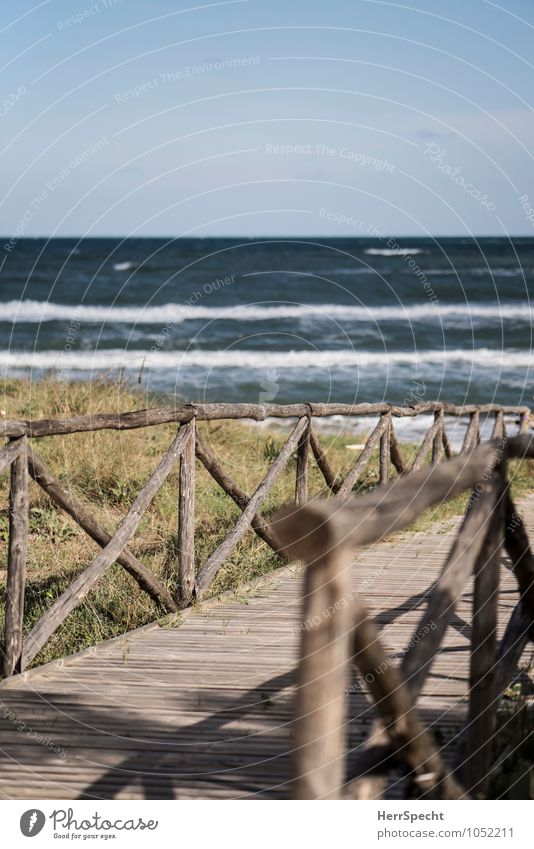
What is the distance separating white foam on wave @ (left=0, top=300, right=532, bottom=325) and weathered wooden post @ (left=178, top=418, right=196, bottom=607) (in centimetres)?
2657

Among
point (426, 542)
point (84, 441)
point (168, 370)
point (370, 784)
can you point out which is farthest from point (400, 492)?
point (168, 370)

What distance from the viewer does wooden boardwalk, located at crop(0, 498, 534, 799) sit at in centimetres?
350

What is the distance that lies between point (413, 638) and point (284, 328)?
1109 inches

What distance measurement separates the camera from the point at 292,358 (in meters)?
25.7

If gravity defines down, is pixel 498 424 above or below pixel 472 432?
above

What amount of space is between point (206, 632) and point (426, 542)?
3351 millimetres

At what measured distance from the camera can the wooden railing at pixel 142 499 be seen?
4438mm

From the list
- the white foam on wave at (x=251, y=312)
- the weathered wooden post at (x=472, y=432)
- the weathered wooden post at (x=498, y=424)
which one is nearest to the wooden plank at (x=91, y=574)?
the weathered wooden post at (x=472, y=432)

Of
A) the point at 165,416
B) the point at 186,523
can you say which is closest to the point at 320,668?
the point at 165,416

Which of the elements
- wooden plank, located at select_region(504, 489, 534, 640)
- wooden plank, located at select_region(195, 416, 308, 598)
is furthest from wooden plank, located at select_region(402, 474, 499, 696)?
wooden plank, located at select_region(195, 416, 308, 598)

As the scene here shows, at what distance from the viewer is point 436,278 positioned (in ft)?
152

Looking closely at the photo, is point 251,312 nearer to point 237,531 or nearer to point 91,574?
point 237,531

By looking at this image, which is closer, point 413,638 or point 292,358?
point 413,638

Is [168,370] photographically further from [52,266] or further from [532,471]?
[52,266]
